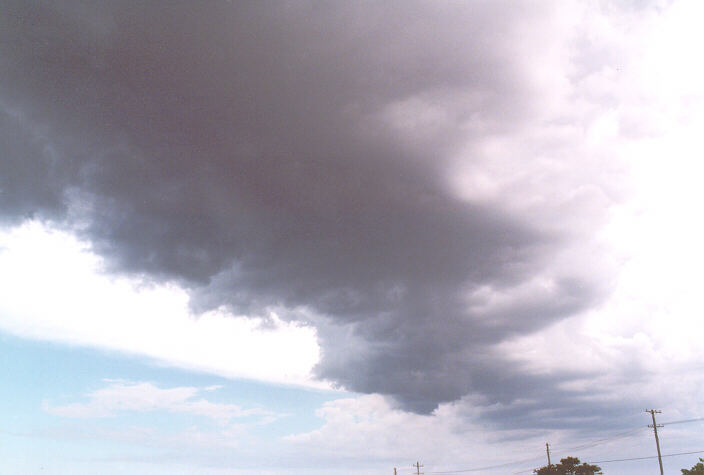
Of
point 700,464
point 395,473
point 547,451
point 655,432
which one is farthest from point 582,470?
point 395,473

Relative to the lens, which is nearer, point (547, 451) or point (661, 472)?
point (661, 472)

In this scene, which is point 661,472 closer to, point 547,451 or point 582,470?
point 547,451

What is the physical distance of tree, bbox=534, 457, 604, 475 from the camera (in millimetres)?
98188

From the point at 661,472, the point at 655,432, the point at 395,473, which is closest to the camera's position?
the point at 661,472

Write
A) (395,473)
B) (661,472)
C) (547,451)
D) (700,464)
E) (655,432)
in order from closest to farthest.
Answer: (661,472) → (655,432) → (700,464) → (547,451) → (395,473)

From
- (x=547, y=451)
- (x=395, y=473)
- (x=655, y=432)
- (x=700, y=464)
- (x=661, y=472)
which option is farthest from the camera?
(x=395, y=473)

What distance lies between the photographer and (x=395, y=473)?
13000 cm

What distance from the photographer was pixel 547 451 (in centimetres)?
9362

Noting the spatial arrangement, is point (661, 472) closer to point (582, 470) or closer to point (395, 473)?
point (582, 470)

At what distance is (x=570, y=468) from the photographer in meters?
101

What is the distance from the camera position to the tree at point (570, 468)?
98188 millimetres

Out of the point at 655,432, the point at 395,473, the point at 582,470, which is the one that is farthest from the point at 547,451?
the point at 395,473

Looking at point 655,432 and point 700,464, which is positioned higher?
point 655,432

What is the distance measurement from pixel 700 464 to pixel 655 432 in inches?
831
